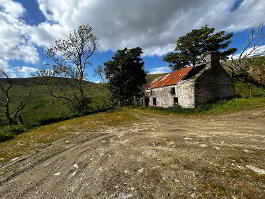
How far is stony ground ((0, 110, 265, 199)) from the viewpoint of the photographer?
4.07m

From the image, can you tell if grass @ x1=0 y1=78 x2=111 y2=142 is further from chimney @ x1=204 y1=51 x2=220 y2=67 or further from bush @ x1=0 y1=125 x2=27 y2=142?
chimney @ x1=204 y1=51 x2=220 y2=67

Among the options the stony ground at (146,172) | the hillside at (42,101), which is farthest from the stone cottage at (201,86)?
the hillside at (42,101)

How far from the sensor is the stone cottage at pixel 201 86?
23.6 m

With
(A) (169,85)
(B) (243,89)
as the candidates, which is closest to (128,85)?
(A) (169,85)

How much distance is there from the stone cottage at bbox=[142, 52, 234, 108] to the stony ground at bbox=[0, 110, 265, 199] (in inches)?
637

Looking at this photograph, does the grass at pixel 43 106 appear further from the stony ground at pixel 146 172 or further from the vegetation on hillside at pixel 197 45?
the vegetation on hillside at pixel 197 45

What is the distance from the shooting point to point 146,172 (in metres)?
5.04

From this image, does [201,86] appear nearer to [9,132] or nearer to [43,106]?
[9,132]

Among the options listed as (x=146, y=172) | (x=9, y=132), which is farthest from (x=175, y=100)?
(x=146, y=172)

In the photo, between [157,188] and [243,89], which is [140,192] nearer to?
[157,188]

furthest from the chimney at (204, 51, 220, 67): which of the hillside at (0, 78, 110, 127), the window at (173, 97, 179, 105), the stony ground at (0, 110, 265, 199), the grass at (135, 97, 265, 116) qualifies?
the hillside at (0, 78, 110, 127)

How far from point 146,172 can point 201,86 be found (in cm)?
2120

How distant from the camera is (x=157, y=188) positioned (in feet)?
13.7

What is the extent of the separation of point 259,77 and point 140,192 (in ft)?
152
